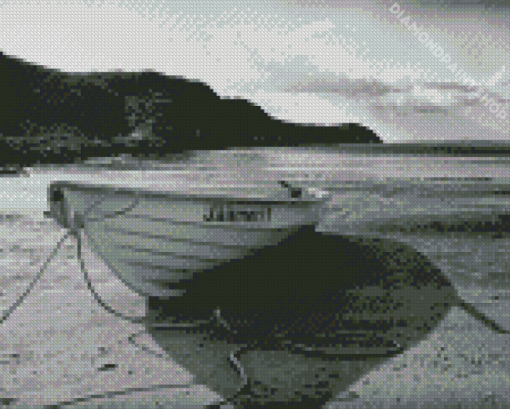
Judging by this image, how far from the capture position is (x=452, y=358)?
251cm

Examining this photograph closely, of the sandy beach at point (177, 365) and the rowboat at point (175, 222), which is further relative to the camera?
the rowboat at point (175, 222)

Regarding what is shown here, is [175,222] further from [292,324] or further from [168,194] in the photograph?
[292,324]

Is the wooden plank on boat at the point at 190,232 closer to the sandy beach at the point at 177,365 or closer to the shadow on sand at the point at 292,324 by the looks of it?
the shadow on sand at the point at 292,324

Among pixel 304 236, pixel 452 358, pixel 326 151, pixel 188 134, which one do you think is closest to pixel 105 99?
pixel 188 134

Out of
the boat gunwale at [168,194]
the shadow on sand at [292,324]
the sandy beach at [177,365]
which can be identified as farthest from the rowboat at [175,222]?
the sandy beach at [177,365]

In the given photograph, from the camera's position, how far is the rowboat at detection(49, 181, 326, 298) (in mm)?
2629

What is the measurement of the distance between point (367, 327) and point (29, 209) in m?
10.9

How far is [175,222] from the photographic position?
269 cm

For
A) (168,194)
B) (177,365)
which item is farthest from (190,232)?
(177,365)

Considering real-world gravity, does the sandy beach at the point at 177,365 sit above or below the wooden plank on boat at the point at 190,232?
below

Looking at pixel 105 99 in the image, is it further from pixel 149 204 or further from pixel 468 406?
pixel 468 406

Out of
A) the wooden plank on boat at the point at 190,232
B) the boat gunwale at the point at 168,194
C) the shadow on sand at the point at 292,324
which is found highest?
the boat gunwale at the point at 168,194

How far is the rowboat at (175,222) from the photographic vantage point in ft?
8.63

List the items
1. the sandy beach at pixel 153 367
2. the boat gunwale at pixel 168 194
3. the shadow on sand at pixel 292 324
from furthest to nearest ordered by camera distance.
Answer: the boat gunwale at pixel 168 194, the shadow on sand at pixel 292 324, the sandy beach at pixel 153 367
